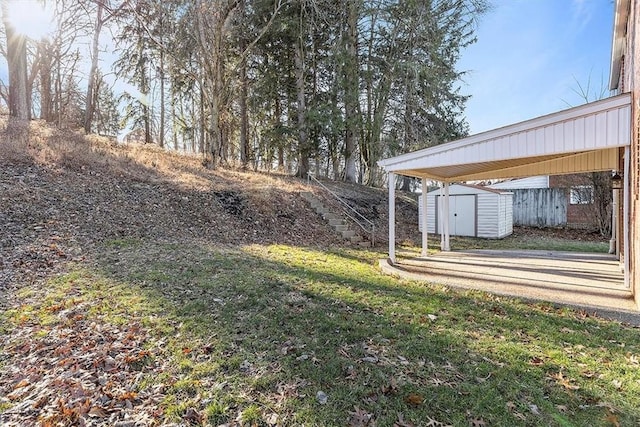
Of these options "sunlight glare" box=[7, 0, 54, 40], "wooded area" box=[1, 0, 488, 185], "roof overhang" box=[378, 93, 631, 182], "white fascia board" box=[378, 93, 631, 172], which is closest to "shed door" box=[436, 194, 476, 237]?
"wooded area" box=[1, 0, 488, 185]

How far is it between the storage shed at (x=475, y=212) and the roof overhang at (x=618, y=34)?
517 centimetres

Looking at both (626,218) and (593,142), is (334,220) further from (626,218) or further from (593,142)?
(593,142)

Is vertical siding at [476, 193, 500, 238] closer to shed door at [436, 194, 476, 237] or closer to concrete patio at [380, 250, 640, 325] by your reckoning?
shed door at [436, 194, 476, 237]

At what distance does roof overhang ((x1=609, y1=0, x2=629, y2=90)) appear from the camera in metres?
6.45

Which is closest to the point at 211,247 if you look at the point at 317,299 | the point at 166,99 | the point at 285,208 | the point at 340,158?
the point at 317,299

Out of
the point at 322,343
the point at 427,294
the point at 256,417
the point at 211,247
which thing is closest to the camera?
the point at 256,417

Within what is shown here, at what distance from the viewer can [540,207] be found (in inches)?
611

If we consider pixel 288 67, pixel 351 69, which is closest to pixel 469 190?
pixel 351 69

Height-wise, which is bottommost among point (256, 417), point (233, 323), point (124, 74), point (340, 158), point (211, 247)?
point (256, 417)

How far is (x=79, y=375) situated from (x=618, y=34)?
10626mm

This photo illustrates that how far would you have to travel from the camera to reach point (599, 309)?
14.3ft

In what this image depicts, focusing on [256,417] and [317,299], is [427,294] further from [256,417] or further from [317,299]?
[256,417]

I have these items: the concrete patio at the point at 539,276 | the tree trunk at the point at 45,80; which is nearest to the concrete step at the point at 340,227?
the concrete patio at the point at 539,276

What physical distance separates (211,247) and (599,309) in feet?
21.0
